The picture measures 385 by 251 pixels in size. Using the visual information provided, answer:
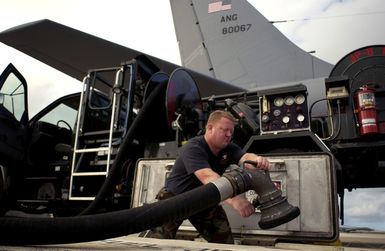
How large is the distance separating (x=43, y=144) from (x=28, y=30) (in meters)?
3.56

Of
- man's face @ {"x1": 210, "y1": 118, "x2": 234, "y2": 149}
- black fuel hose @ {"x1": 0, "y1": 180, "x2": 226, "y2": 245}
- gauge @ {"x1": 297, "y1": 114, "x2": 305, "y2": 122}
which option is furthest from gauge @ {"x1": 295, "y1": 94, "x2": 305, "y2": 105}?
black fuel hose @ {"x1": 0, "y1": 180, "x2": 226, "y2": 245}

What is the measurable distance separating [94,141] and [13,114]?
1553mm

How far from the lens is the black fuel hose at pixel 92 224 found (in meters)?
1.47

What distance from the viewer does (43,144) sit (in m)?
6.01

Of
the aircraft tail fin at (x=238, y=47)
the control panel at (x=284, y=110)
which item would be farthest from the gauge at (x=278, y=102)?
the aircraft tail fin at (x=238, y=47)

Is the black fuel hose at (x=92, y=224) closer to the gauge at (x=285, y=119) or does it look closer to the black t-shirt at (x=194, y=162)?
the black t-shirt at (x=194, y=162)

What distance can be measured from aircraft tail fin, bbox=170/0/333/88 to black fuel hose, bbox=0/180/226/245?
7.79 metres

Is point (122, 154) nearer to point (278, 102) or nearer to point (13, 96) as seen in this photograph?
point (278, 102)

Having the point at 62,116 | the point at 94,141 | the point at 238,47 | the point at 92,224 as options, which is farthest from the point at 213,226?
the point at 238,47

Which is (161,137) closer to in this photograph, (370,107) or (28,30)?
(370,107)

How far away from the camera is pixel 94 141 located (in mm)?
4977

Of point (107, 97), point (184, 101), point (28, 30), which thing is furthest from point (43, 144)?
point (28, 30)

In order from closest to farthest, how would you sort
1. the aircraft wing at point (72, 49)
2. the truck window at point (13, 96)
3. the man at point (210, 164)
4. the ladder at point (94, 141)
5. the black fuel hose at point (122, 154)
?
the man at point (210, 164) < the black fuel hose at point (122, 154) < the ladder at point (94, 141) < the truck window at point (13, 96) < the aircraft wing at point (72, 49)

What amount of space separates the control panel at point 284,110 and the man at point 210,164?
1198mm
